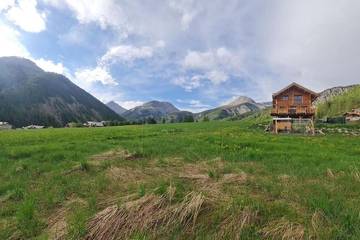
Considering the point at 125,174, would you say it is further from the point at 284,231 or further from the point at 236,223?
the point at 284,231

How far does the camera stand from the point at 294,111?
171 ft

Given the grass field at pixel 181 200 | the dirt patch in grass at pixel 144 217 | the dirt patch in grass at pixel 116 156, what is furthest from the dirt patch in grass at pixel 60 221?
the dirt patch in grass at pixel 116 156

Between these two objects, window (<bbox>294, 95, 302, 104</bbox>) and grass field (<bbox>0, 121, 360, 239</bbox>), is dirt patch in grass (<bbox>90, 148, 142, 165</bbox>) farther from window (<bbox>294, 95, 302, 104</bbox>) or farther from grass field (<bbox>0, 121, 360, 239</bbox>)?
window (<bbox>294, 95, 302, 104</bbox>)

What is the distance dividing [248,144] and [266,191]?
12.2m

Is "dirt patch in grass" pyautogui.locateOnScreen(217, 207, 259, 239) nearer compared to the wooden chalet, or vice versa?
"dirt patch in grass" pyautogui.locateOnScreen(217, 207, 259, 239)

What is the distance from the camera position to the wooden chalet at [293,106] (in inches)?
1980

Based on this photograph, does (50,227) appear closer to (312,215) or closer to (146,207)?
(146,207)

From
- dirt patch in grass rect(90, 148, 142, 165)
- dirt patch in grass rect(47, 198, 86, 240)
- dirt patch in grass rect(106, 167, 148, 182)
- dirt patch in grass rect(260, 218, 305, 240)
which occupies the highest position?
dirt patch in grass rect(90, 148, 142, 165)

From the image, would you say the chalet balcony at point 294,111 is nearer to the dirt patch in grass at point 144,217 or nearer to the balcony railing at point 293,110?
the balcony railing at point 293,110

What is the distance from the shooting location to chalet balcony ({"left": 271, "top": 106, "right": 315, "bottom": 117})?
50.8 m

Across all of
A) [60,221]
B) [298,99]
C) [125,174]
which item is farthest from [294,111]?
[60,221]

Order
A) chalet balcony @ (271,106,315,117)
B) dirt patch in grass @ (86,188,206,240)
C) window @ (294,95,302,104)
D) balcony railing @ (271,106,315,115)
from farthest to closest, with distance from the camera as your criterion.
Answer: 1. window @ (294,95,302,104)
2. balcony railing @ (271,106,315,115)
3. chalet balcony @ (271,106,315,117)
4. dirt patch in grass @ (86,188,206,240)

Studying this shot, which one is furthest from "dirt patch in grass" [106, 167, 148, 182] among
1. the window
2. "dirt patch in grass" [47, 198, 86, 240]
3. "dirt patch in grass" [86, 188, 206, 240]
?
the window

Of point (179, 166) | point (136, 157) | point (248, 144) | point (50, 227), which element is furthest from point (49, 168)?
point (248, 144)
